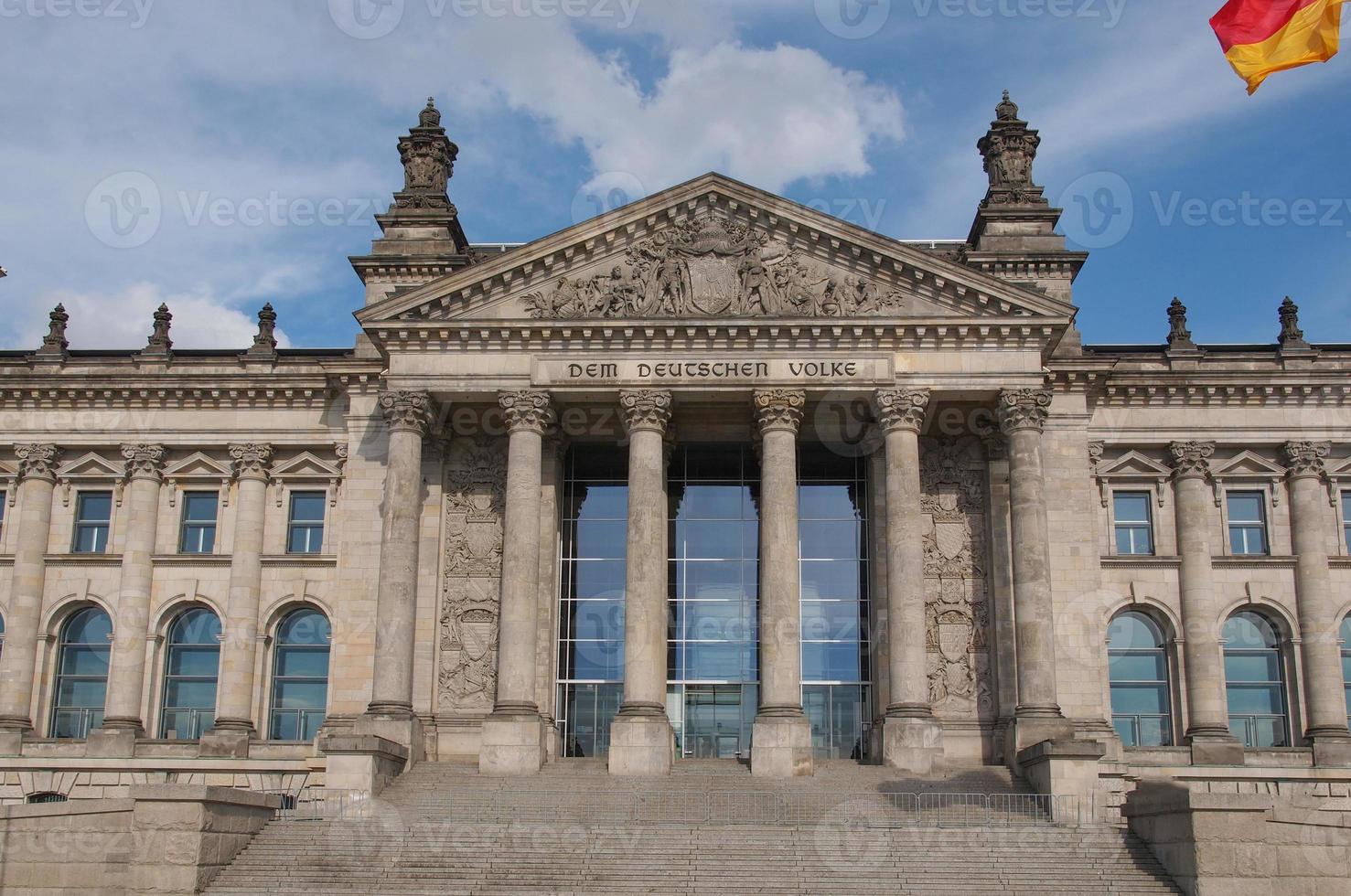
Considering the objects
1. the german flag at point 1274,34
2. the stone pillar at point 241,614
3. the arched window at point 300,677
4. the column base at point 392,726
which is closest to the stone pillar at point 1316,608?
the column base at point 392,726

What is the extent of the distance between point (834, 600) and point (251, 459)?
1872cm

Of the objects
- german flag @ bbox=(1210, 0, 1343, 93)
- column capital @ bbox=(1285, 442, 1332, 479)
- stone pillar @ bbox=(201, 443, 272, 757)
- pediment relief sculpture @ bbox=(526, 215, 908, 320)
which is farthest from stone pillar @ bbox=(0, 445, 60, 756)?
column capital @ bbox=(1285, 442, 1332, 479)

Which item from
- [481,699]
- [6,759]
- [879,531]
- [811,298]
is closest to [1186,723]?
[879,531]

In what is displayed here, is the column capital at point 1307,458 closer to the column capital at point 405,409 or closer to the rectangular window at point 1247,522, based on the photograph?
the rectangular window at point 1247,522

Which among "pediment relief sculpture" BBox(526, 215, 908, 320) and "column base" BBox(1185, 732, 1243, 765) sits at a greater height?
"pediment relief sculpture" BBox(526, 215, 908, 320)

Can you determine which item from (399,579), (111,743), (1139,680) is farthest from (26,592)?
(1139,680)

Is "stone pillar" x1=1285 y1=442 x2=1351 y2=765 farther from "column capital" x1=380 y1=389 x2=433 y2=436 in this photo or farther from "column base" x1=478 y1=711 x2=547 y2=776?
"column capital" x1=380 y1=389 x2=433 y2=436

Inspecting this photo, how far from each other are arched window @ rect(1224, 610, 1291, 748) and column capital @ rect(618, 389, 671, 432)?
1858 cm

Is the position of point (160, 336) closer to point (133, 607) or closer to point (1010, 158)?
point (133, 607)

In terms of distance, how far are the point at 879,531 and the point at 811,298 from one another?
7.25 meters

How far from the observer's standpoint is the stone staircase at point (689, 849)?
29.6m

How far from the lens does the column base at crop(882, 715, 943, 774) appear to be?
3806cm

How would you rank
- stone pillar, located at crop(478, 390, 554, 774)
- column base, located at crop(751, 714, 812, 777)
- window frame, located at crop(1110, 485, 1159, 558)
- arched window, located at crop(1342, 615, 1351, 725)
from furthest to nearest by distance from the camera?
1. window frame, located at crop(1110, 485, 1159, 558)
2. arched window, located at crop(1342, 615, 1351, 725)
3. stone pillar, located at crop(478, 390, 554, 774)
4. column base, located at crop(751, 714, 812, 777)

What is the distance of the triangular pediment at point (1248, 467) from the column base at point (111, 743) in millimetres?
33772
